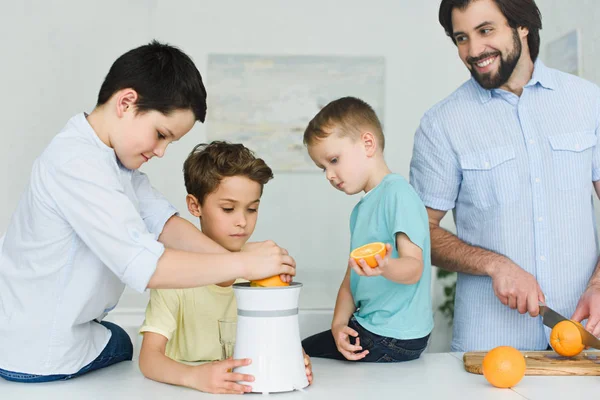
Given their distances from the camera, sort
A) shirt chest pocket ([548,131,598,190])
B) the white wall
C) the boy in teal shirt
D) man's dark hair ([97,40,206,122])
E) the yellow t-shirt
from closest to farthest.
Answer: man's dark hair ([97,40,206,122]) → the boy in teal shirt → the yellow t-shirt → shirt chest pocket ([548,131,598,190]) → the white wall

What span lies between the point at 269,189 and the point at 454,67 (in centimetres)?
137

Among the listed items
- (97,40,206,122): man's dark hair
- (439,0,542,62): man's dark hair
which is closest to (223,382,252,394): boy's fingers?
(97,40,206,122): man's dark hair

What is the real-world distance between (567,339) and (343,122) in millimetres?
679

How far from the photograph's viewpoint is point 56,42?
10.2 feet

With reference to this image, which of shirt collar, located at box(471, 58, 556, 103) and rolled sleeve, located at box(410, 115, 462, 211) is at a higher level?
shirt collar, located at box(471, 58, 556, 103)

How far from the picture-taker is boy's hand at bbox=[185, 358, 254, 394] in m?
1.15

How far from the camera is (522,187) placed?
1.78 m

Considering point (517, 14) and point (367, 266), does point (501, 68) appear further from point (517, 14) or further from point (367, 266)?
point (367, 266)

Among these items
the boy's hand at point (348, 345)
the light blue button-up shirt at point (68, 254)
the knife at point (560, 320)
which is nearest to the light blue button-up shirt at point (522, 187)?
the knife at point (560, 320)

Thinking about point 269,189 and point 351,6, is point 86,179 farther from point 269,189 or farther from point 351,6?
point 351,6

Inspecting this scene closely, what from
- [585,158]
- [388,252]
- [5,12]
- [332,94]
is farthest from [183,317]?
[332,94]

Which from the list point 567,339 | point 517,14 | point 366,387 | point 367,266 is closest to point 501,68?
point 517,14

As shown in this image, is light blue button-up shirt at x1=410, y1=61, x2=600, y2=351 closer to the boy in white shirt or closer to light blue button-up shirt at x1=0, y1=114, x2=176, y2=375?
the boy in white shirt

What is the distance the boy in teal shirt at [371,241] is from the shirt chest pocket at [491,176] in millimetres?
365
